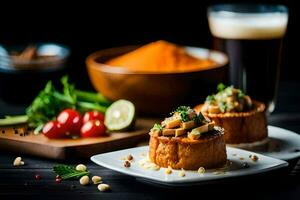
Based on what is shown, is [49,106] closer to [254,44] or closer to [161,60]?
[161,60]

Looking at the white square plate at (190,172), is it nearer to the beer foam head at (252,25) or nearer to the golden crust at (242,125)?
the golden crust at (242,125)

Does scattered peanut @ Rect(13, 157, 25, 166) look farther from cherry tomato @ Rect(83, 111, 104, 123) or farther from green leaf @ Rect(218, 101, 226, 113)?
green leaf @ Rect(218, 101, 226, 113)

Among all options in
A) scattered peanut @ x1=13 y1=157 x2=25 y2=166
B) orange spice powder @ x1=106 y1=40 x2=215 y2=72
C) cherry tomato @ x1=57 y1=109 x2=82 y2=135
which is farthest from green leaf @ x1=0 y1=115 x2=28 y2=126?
orange spice powder @ x1=106 y1=40 x2=215 y2=72

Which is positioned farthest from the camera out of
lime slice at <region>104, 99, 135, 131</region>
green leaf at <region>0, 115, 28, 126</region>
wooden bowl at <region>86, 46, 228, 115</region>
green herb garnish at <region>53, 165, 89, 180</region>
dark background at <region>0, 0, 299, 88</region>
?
dark background at <region>0, 0, 299, 88</region>

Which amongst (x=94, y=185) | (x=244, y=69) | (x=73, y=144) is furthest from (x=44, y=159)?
(x=244, y=69)

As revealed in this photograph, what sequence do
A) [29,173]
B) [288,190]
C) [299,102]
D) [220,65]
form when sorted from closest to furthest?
[288,190] → [29,173] → [220,65] → [299,102]

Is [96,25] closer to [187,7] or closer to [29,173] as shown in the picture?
[187,7]
